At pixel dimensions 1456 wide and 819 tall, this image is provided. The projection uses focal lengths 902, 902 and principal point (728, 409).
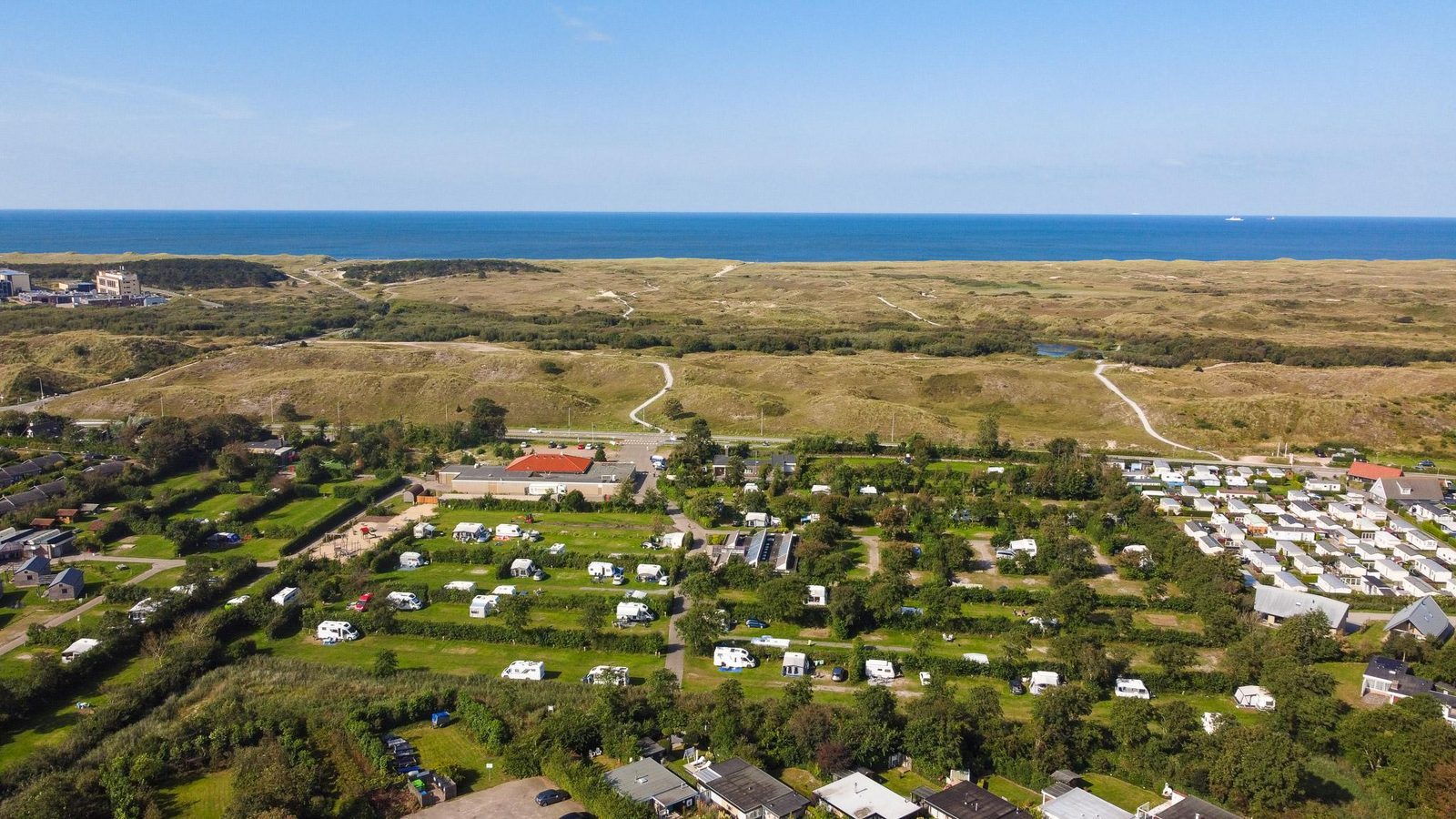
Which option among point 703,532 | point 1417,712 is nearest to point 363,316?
point 703,532

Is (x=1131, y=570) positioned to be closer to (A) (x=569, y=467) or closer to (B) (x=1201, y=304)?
(A) (x=569, y=467)

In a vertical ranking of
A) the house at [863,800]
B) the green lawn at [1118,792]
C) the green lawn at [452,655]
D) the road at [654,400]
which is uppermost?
the road at [654,400]

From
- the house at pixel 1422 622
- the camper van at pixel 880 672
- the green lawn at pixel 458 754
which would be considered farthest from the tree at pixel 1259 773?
the green lawn at pixel 458 754

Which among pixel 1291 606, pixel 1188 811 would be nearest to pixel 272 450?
pixel 1188 811

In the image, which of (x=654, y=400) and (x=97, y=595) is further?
(x=654, y=400)

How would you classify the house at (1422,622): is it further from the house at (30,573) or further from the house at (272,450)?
the house at (272,450)

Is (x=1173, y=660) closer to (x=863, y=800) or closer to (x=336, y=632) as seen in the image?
(x=863, y=800)
